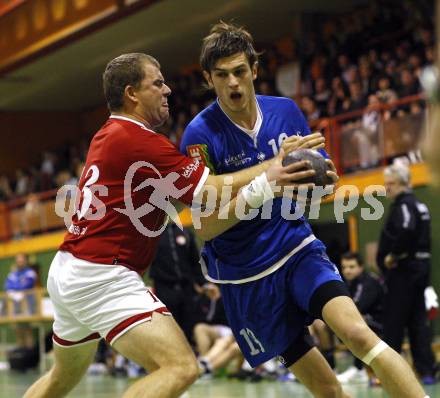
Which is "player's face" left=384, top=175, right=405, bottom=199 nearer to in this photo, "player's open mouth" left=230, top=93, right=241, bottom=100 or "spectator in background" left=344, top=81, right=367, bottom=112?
"player's open mouth" left=230, top=93, right=241, bottom=100

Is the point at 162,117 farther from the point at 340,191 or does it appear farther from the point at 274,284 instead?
the point at 340,191

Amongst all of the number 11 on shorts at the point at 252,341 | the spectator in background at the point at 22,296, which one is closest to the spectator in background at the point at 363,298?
the number 11 on shorts at the point at 252,341

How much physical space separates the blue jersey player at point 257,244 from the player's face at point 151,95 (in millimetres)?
466

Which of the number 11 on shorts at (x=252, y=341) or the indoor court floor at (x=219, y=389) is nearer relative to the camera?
the number 11 on shorts at (x=252, y=341)

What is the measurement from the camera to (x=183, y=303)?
1212cm

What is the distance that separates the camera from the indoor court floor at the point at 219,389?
31.9 ft

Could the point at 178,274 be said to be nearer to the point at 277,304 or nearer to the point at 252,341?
the point at 252,341

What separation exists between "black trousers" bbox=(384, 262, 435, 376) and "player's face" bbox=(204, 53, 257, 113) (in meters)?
4.90

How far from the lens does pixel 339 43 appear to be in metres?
19.0

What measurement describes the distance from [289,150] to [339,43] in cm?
1446

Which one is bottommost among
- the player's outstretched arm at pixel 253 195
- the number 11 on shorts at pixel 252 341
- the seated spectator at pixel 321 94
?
the number 11 on shorts at pixel 252 341

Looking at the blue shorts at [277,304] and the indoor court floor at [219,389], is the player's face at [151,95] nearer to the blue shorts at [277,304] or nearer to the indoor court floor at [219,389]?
the blue shorts at [277,304]

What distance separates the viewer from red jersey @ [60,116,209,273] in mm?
5055

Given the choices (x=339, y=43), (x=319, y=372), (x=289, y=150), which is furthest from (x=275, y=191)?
(x=339, y=43)
